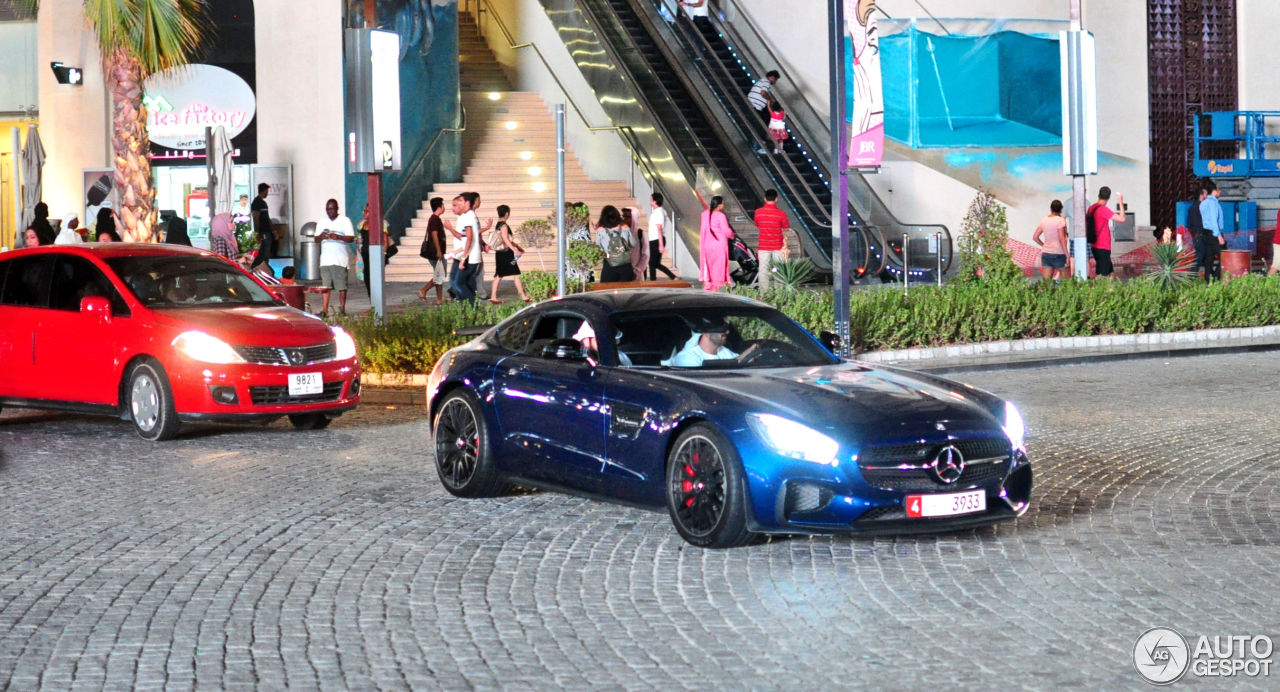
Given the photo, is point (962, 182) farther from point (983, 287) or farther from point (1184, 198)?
point (983, 287)

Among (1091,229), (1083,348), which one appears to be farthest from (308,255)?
(1083,348)

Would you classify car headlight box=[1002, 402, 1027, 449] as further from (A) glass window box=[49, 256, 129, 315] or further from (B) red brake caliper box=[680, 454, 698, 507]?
(A) glass window box=[49, 256, 129, 315]

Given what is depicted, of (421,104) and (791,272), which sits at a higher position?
(421,104)

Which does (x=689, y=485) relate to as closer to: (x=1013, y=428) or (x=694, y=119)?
(x=1013, y=428)

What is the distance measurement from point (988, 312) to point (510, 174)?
1635 cm

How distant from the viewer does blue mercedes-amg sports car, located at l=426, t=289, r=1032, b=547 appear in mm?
8312

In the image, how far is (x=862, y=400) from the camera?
866cm

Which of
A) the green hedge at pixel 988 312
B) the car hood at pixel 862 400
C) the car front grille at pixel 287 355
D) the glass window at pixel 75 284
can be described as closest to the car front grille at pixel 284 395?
the car front grille at pixel 287 355

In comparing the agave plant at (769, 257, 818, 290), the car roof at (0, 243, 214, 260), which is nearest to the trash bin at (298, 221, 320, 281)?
the agave plant at (769, 257, 818, 290)

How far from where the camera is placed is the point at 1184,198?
4009cm

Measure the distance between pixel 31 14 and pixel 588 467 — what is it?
29.8 metres

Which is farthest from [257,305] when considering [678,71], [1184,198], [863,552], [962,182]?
[1184,198]

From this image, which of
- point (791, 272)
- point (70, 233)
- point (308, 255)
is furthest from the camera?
point (70, 233)

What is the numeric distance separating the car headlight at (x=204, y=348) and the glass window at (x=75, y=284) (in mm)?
1037
